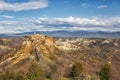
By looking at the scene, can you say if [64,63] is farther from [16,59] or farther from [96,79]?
[96,79]

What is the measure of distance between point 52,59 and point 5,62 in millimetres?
30934

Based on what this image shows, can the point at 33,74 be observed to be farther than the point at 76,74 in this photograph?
No

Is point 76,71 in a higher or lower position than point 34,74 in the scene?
lower

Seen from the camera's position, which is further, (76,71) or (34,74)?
(76,71)

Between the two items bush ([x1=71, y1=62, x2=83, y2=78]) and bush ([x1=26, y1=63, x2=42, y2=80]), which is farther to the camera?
bush ([x1=71, y1=62, x2=83, y2=78])

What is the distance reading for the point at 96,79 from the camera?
144 m

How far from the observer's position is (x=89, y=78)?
14212 centimetres

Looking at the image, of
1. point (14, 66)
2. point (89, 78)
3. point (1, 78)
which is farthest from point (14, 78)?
point (14, 66)

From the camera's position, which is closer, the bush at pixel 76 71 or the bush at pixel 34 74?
the bush at pixel 34 74

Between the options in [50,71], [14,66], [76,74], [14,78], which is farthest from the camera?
[14,66]

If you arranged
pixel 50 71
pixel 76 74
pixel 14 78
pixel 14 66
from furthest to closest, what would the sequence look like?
pixel 14 66, pixel 76 74, pixel 50 71, pixel 14 78

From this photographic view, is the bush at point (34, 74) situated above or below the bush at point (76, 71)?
above

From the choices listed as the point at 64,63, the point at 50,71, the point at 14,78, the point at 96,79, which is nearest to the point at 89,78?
the point at 96,79

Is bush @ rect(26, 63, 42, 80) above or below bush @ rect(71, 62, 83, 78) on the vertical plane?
above
